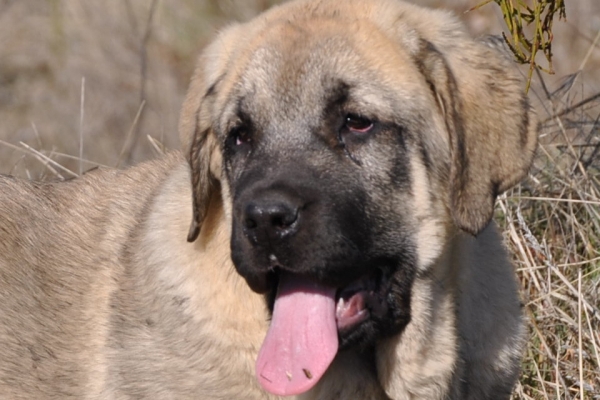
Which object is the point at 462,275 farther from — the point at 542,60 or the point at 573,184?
the point at 542,60

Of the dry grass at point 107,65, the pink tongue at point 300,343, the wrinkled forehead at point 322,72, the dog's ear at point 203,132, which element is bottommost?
the dry grass at point 107,65

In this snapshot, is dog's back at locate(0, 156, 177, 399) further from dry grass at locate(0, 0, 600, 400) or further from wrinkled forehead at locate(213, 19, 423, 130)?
dry grass at locate(0, 0, 600, 400)

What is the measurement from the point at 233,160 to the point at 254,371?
2.45 feet

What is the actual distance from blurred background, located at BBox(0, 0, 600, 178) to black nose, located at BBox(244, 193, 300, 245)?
6444 millimetres

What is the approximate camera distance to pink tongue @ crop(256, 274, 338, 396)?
4098mm

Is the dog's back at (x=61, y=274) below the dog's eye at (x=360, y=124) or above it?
below

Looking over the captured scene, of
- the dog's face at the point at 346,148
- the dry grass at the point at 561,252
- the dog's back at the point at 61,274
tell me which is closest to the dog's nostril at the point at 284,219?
the dog's face at the point at 346,148

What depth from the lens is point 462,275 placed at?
454 centimetres

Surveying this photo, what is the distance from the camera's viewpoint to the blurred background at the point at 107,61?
10547mm

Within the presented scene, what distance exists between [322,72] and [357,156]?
1.03 feet

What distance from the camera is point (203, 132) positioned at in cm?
452

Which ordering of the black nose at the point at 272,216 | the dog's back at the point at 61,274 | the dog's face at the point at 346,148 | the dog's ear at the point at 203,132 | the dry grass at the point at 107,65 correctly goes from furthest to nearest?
the dry grass at the point at 107,65, the dog's back at the point at 61,274, the dog's ear at the point at 203,132, the dog's face at the point at 346,148, the black nose at the point at 272,216

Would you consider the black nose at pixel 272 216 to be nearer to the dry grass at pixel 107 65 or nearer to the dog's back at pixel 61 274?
the dog's back at pixel 61 274

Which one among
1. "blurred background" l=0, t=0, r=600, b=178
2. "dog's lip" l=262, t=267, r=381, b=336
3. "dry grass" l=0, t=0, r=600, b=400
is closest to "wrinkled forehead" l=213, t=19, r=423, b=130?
"dog's lip" l=262, t=267, r=381, b=336
